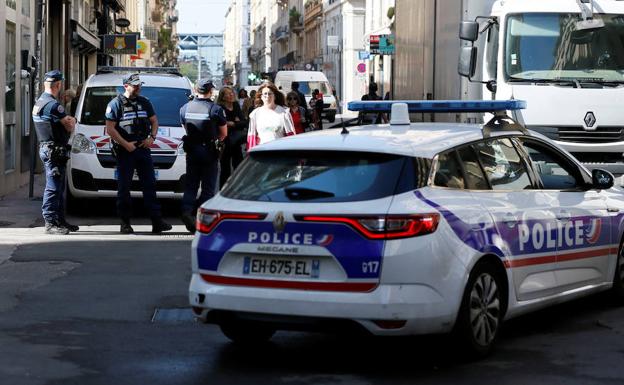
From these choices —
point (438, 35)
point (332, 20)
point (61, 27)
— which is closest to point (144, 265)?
point (438, 35)

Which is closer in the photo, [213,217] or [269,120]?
[213,217]

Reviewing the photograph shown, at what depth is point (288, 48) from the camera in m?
116

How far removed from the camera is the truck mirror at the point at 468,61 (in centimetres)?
1636

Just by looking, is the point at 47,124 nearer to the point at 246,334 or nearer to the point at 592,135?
the point at 592,135

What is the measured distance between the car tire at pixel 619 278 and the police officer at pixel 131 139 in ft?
21.6

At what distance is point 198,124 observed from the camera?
14766mm

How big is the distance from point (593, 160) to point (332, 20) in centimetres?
6797

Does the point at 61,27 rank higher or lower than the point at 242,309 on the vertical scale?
higher

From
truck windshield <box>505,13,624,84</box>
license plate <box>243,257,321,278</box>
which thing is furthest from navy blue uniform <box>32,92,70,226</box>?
license plate <box>243,257,321,278</box>

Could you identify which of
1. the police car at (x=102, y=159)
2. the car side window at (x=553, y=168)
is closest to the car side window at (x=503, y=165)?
the car side window at (x=553, y=168)

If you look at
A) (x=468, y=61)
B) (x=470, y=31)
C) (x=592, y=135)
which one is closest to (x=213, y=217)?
(x=470, y=31)

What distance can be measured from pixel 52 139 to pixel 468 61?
5.33 metres

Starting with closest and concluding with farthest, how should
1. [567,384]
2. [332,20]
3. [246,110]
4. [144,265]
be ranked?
[567,384] → [144,265] → [246,110] → [332,20]

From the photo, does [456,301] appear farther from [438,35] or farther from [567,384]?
[438,35]
